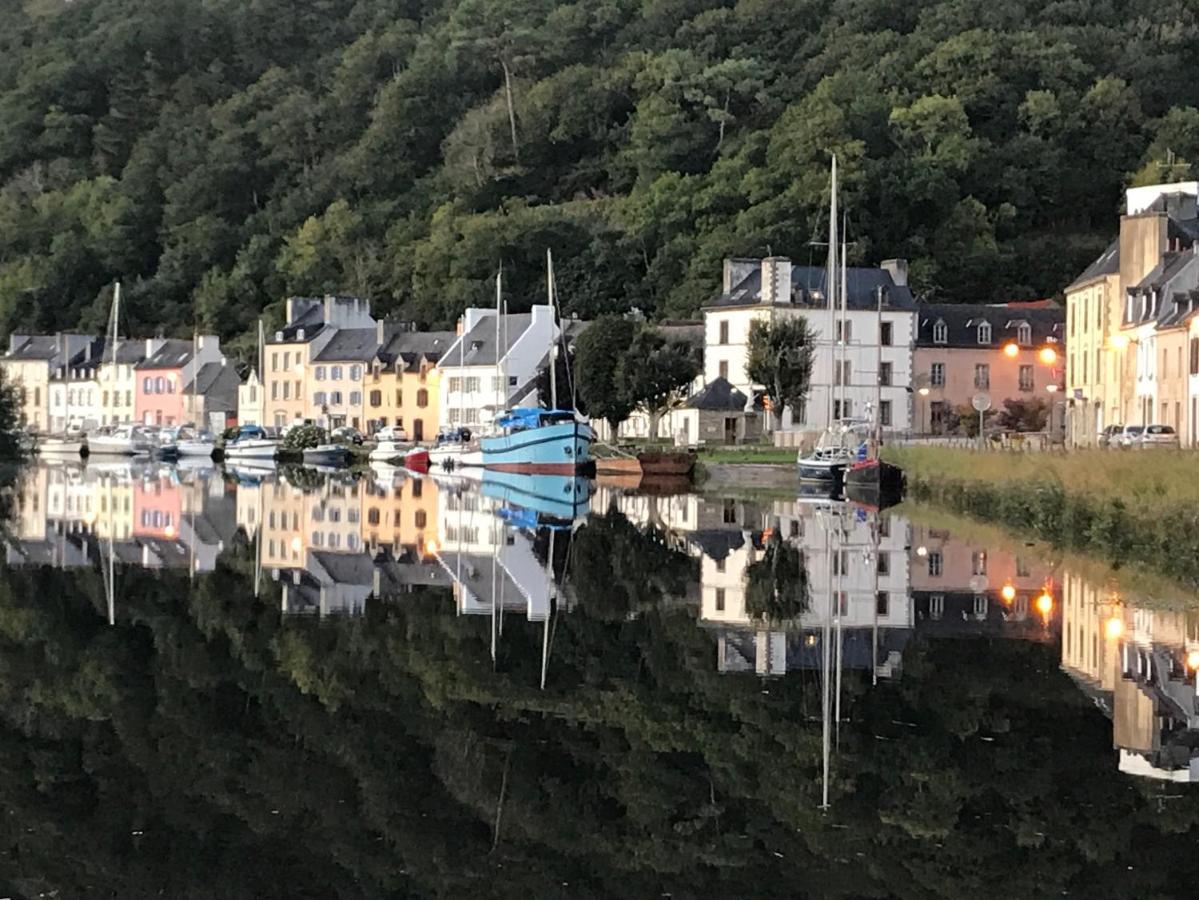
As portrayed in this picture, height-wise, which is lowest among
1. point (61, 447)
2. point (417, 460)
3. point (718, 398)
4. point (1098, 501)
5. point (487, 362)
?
point (1098, 501)

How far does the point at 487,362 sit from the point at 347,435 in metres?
8.35

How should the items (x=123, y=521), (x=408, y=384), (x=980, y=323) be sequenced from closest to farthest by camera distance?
(x=123, y=521)
(x=980, y=323)
(x=408, y=384)

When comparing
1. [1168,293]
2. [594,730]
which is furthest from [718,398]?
[594,730]

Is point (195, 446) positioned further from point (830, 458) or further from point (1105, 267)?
point (1105, 267)

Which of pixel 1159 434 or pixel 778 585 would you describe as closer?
pixel 778 585

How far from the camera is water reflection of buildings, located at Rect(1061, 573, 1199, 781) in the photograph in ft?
→ 46.6

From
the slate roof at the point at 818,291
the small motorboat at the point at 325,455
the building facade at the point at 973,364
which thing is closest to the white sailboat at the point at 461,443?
the small motorboat at the point at 325,455

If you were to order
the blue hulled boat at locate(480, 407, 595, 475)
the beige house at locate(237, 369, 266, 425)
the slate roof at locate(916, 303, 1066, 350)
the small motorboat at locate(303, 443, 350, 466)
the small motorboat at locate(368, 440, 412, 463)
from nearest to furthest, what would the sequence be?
the blue hulled boat at locate(480, 407, 595, 475) < the slate roof at locate(916, 303, 1066, 350) < the small motorboat at locate(303, 443, 350, 466) < the small motorboat at locate(368, 440, 412, 463) < the beige house at locate(237, 369, 266, 425)

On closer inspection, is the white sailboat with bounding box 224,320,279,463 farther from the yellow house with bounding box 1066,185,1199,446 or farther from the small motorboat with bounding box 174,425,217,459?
the yellow house with bounding box 1066,185,1199,446

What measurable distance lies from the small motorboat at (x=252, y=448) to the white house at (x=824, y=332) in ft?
70.4

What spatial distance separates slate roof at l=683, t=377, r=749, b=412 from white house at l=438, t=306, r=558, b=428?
1400cm

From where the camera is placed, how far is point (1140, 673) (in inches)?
704

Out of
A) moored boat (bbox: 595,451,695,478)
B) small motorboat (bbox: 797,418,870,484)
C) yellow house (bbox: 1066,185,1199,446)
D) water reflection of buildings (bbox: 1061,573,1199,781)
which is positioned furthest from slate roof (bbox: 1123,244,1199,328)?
water reflection of buildings (bbox: 1061,573,1199,781)

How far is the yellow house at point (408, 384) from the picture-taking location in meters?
106
